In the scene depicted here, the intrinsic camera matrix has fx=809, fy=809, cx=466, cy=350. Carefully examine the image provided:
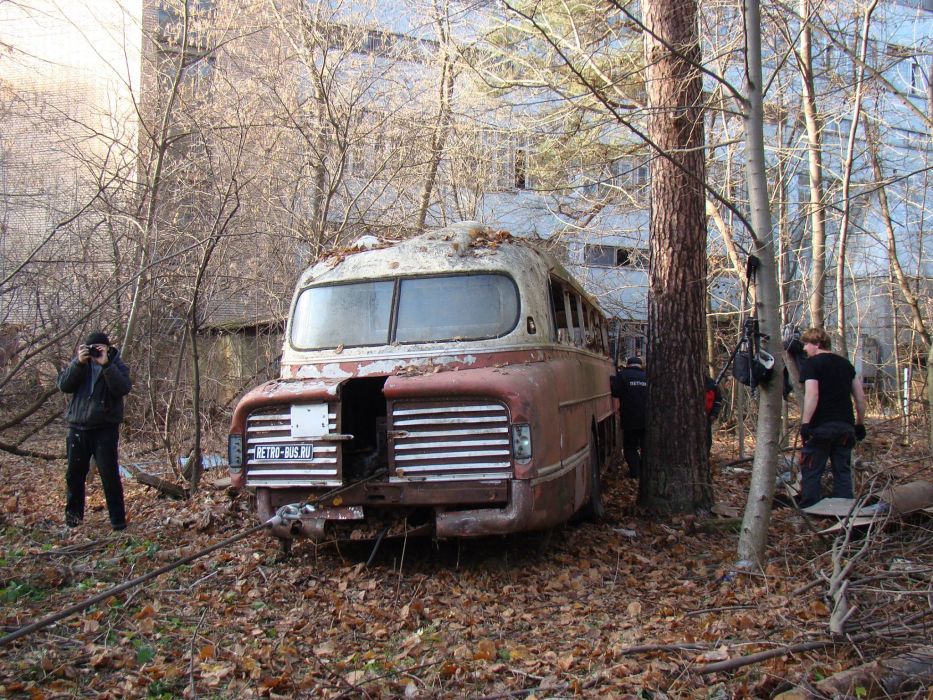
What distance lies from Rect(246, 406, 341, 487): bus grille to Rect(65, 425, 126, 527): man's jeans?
5.40ft

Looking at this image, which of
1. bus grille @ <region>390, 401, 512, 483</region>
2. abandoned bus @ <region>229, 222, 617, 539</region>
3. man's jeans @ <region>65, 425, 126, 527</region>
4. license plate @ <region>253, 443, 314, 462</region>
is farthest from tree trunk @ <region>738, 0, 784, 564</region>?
man's jeans @ <region>65, 425, 126, 527</region>

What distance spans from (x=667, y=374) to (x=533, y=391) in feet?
8.79

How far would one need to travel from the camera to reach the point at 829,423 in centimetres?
743

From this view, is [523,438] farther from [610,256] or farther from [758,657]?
[610,256]

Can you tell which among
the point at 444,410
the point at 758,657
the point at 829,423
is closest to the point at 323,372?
the point at 444,410

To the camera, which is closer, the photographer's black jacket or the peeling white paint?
the peeling white paint

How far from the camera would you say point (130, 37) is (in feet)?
43.4

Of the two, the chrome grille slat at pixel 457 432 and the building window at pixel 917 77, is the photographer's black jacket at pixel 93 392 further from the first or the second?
the building window at pixel 917 77

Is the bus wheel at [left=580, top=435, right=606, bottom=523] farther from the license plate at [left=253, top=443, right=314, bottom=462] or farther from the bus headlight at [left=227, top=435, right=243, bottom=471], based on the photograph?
the bus headlight at [left=227, top=435, right=243, bottom=471]

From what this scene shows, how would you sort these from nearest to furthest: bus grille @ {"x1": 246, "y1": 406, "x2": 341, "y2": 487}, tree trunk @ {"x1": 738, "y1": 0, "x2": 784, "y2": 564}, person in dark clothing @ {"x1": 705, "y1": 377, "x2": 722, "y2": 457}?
tree trunk @ {"x1": 738, "y1": 0, "x2": 784, "y2": 564} < bus grille @ {"x1": 246, "y1": 406, "x2": 341, "y2": 487} < person in dark clothing @ {"x1": 705, "y1": 377, "x2": 722, "y2": 457}

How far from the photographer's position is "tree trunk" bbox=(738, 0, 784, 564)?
5902mm

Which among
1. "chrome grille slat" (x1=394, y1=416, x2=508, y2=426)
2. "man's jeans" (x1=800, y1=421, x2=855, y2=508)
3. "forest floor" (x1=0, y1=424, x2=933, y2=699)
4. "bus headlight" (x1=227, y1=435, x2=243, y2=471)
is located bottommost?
"forest floor" (x1=0, y1=424, x2=933, y2=699)

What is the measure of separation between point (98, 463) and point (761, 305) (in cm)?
584

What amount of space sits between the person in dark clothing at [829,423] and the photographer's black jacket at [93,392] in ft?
20.6
